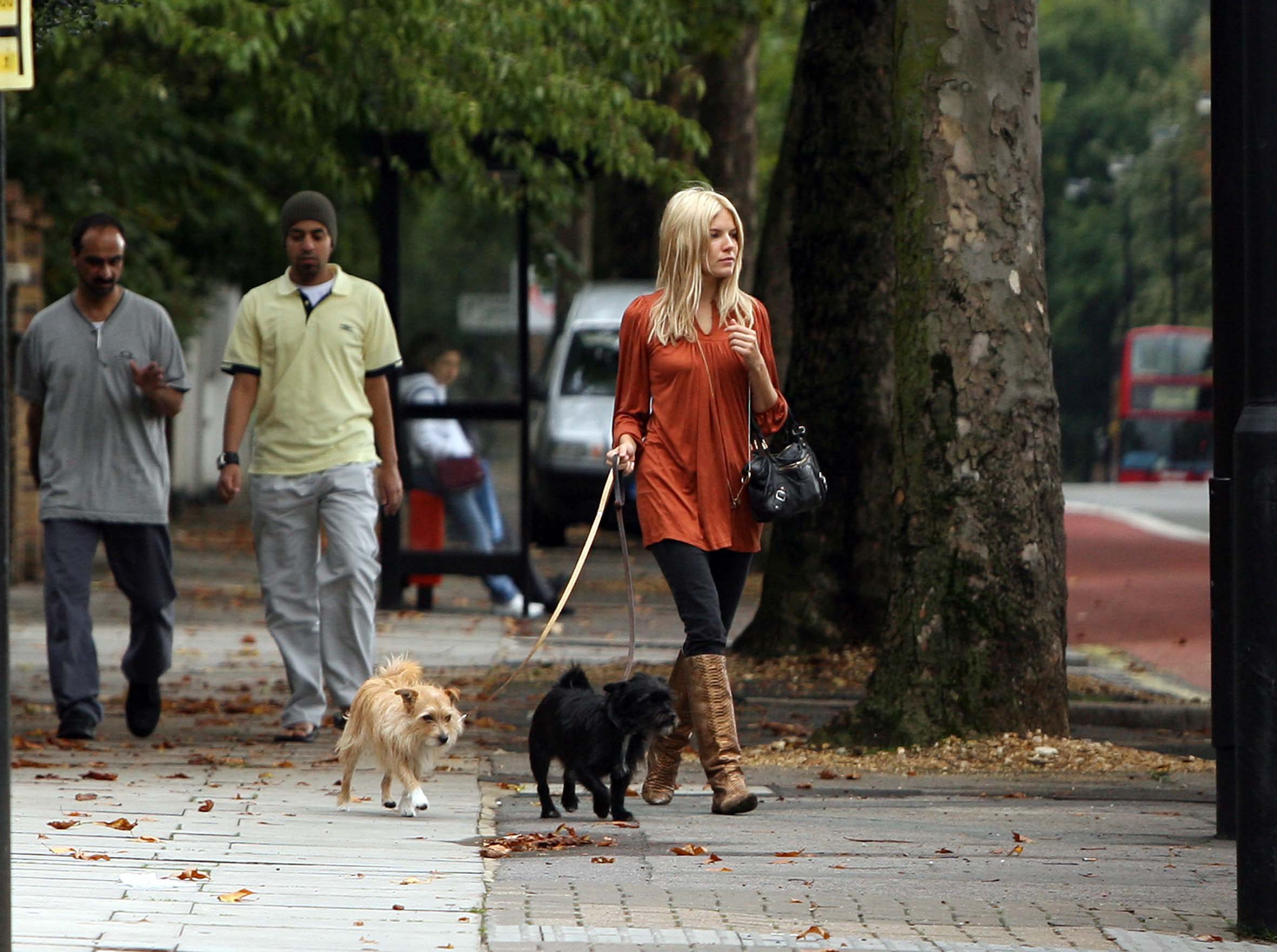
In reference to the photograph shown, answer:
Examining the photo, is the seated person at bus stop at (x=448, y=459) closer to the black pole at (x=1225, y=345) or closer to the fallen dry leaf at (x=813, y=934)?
the black pole at (x=1225, y=345)

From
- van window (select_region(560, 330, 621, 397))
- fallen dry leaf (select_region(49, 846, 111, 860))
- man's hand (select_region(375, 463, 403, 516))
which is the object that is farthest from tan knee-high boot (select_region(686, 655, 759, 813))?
van window (select_region(560, 330, 621, 397))

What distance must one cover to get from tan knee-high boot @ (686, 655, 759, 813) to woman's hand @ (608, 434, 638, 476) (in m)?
0.64

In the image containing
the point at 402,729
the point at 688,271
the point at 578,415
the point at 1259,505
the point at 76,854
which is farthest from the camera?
the point at 578,415

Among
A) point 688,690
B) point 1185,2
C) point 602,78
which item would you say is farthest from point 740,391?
point 1185,2

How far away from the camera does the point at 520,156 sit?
46.0 feet

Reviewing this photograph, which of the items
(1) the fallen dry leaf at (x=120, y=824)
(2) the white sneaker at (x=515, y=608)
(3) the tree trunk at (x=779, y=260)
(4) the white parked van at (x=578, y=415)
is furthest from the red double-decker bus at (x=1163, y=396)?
(1) the fallen dry leaf at (x=120, y=824)

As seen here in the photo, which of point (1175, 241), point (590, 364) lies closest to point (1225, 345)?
point (590, 364)

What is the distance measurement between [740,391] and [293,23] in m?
6.75

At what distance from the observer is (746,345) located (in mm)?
6594

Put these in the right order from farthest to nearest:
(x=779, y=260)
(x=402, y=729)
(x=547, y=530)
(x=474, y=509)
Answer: (x=547, y=530), (x=779, y=260), (x=474, y=509), (x=402, y=729)

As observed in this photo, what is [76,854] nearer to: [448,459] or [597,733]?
[597,733]

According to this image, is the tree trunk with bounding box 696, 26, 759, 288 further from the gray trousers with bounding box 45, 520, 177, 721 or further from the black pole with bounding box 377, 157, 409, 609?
the gray trousers with bounding box 45, 520, 177, 721

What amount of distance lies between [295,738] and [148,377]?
1557 millimetres

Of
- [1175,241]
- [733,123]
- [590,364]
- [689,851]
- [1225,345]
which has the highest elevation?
[1175,241]
